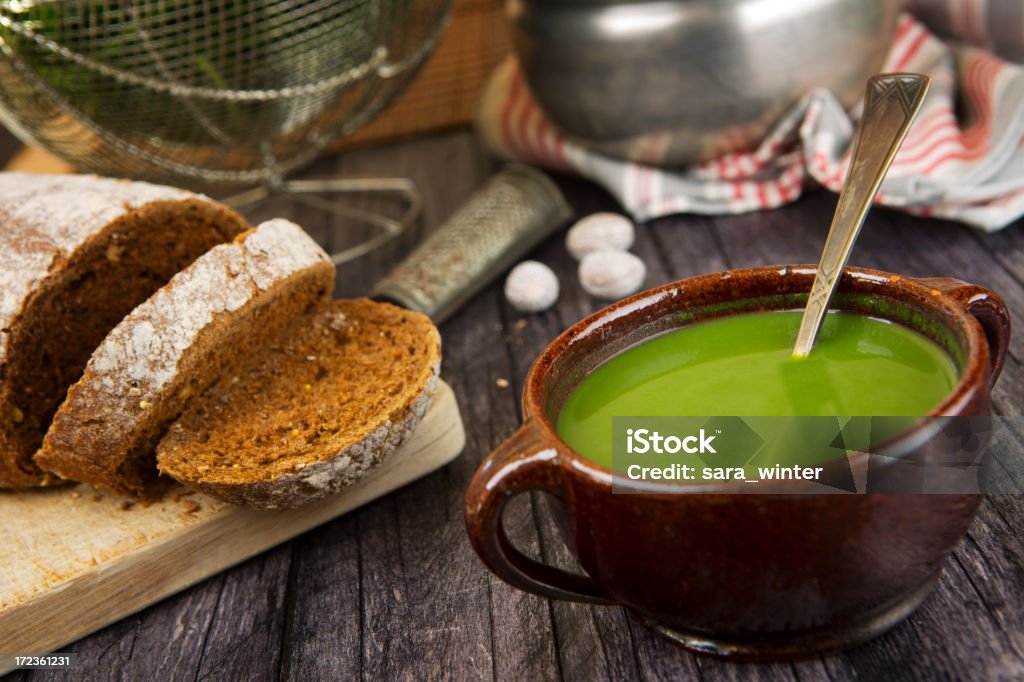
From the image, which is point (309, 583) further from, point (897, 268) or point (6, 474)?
point (897, 268)

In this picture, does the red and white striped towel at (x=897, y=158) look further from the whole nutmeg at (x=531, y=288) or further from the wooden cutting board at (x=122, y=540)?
the wooden cutting board at (x=122, y=540)

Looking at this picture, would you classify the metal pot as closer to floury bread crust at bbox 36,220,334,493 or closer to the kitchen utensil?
the kitchen utensil

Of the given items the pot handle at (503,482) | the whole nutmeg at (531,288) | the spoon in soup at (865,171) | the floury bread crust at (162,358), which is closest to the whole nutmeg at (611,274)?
the whole nutmeg at (531,288)

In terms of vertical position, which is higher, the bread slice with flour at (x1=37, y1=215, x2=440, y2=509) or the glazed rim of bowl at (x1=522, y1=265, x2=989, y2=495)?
the glazed rim of bowl at (x1=522, y1=265, x2=989, y2=495)

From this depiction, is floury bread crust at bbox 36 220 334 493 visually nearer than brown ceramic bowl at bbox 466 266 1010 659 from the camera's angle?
No

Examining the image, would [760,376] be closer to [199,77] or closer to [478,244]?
[478,244]

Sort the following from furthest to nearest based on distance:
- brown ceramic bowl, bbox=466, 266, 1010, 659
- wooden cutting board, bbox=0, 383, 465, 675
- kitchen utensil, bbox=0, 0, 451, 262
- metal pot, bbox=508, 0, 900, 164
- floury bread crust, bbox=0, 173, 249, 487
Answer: metal pot, bbox=508, 0, 900, 164
kitchen utensil, bbox=0, 0, 451, 262
floury bread crust, bbox=0, 173, 249, 487
wooden cutting board, bbox=0, 383, 465, 675
brown ceramic bowl, bbox=466, 266, 1010, 659

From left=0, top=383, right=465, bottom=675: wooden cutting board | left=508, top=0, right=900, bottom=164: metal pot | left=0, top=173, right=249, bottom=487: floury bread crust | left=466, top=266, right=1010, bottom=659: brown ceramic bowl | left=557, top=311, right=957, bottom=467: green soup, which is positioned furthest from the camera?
left=508, top=0, right=900, bottom=164: metal pot

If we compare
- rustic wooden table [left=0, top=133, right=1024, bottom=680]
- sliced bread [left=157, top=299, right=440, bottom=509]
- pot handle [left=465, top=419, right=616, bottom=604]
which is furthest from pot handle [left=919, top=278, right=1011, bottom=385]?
sliced bread [left=157, top=299, right=440, bottom=509]
